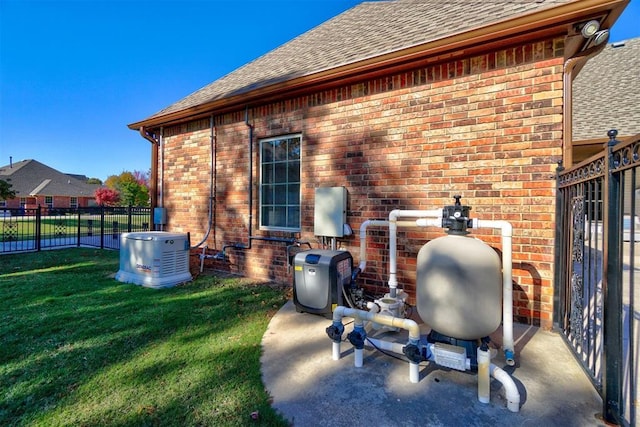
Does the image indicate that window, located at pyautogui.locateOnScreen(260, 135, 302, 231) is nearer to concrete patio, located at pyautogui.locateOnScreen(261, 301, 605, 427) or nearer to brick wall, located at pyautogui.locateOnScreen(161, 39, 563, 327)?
brick wall, located at pyautogui.locateOnScreen(161, 39, 563, 327)

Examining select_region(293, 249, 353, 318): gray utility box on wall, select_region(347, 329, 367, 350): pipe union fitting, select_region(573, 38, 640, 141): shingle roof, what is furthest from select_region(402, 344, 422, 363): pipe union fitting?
select_region(573, 38, 640, 141): shingle roof

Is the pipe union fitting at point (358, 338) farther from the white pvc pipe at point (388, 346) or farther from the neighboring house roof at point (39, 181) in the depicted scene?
the neighboring house roof at point (39, 181)

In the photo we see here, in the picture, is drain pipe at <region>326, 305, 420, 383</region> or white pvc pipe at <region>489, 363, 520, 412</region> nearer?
white pvc pipe at <region>489, 363, 520, 412</region>

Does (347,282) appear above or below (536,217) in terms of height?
below

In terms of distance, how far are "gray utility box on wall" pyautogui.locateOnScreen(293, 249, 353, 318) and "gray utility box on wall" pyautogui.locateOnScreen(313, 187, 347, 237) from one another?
0.61 m

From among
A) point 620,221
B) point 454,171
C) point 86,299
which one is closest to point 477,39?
point 454,171

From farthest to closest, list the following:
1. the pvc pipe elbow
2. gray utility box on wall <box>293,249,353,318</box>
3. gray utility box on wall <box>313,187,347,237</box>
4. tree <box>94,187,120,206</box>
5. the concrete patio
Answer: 1. tree <box>94,187,120,206</box>
2. gray utility box on wall <box>313,187,347,237</box>
3. gray utility box on wall <box>293,249,353,318</box>
4. the pvc pipe elbow
5. the concrete patio

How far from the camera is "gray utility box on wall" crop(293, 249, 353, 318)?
10.9 ft

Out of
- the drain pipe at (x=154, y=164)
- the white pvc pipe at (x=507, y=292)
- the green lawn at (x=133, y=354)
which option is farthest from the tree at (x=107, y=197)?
the white pvc pipe at (x=507, y=292)

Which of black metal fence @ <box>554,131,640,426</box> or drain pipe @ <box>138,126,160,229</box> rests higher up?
drain pipe @ <box>138,126,160,229</box>

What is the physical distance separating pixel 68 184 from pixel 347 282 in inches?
2017

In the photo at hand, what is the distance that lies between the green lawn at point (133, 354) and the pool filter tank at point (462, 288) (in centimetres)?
135

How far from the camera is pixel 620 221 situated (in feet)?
5.73

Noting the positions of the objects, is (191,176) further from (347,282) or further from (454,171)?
(454,171)
